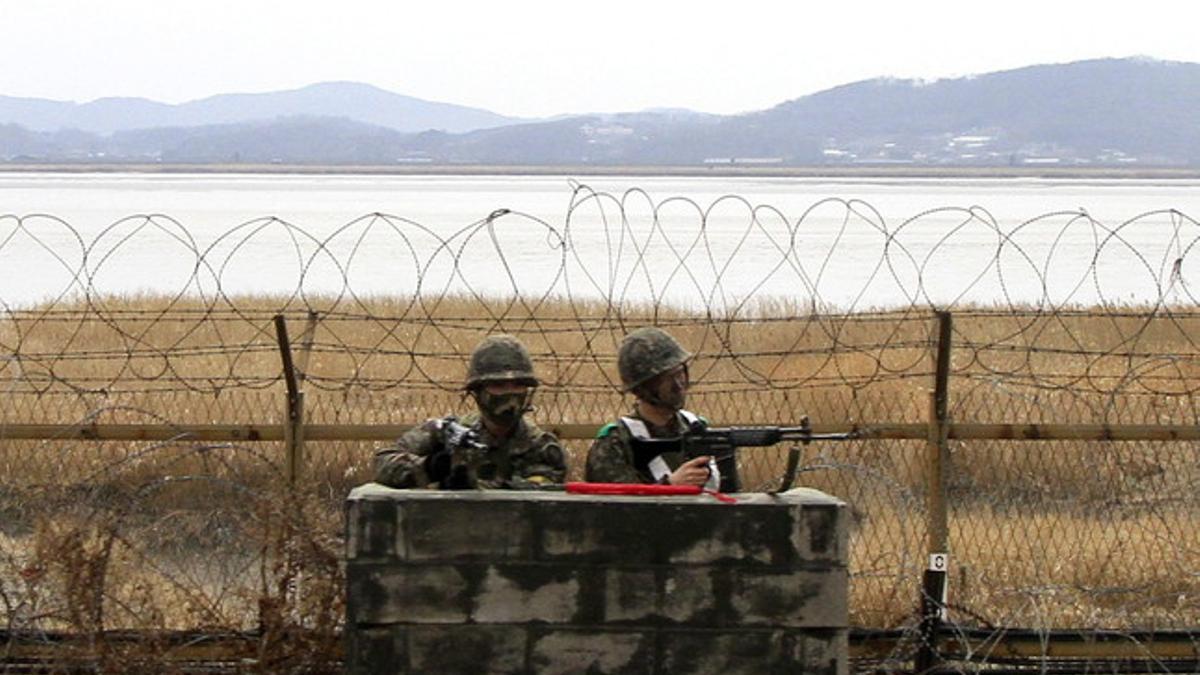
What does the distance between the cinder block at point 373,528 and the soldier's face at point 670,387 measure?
127cm

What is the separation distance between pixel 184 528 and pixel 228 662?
125 inches

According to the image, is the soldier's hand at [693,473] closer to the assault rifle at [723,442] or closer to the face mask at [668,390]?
the assault rifle at [723,442]

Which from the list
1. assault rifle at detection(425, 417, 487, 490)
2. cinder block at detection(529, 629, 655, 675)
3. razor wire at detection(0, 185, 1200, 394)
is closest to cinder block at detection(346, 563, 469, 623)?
cinder block at detection(529, 629, 655, 675)

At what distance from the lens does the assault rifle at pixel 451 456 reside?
24.3 ft

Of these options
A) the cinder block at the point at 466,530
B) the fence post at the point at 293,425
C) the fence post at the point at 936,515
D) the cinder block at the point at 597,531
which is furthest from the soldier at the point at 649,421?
the fence post at the point at 293,425

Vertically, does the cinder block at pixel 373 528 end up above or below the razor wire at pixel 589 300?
above

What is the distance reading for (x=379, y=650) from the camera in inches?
276

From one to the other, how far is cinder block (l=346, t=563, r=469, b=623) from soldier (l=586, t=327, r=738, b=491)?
2.95 ft

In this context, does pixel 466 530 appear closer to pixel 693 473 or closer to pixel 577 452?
pixel 693 473

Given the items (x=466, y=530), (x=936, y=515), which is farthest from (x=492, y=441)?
(x=936, y=515)

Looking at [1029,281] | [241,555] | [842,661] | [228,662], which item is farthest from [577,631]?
[1029,281]

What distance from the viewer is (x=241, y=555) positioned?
10664mm

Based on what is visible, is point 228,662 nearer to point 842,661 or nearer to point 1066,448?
point 842,661

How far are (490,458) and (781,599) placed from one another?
1416 mm
